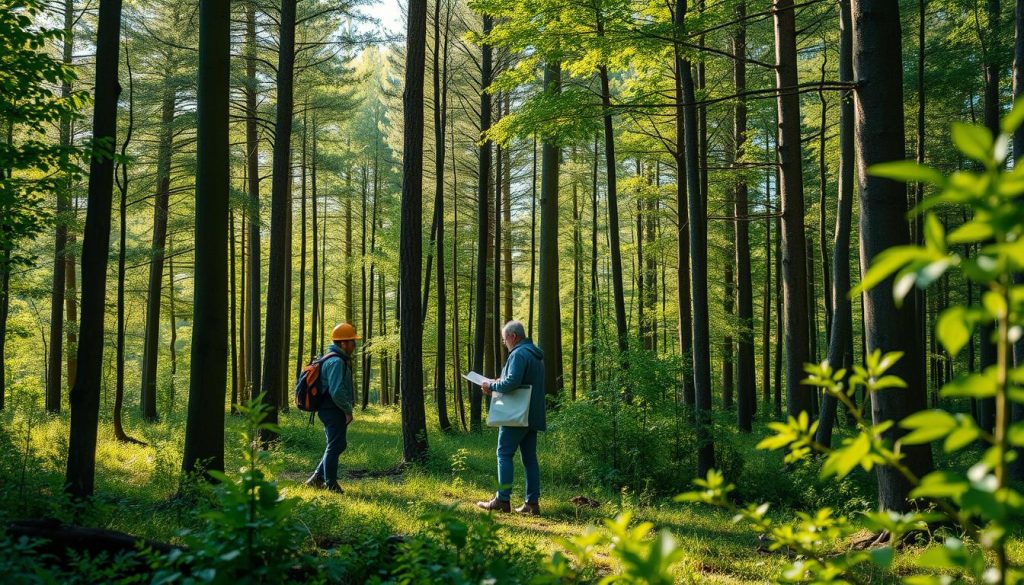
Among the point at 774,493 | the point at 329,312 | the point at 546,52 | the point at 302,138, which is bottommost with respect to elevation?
the point at 774,493

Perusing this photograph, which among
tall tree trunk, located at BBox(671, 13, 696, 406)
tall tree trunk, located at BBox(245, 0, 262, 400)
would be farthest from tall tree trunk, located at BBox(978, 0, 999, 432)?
tall tree trunk, located at BBox(245, 0, 262, 400)

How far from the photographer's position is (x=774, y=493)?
30.3 feet

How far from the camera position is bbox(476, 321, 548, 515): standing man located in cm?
738

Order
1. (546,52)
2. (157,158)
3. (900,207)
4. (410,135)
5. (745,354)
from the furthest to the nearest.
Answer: (745,354), (157,158), (410,135), (546,52), (900,207)

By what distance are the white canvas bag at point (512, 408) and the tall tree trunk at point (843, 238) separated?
16.0ft

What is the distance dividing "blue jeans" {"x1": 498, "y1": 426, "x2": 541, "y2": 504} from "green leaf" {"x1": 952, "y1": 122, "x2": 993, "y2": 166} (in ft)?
21.7

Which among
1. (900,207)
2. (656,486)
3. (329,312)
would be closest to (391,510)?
(656,486)

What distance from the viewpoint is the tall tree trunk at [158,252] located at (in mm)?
16047

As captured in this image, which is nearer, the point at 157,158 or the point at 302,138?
the point at 157,158

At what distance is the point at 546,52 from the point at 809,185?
672 inches

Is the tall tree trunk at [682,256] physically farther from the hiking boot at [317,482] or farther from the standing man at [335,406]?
the hiking boot at [317,482]

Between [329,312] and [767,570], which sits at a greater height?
[329,312]

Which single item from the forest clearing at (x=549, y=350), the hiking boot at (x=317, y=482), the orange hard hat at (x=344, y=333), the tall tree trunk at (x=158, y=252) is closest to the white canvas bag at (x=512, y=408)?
the forest clearing at (x=549, y=350)

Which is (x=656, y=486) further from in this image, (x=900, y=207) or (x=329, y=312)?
(x=329, y=312)
